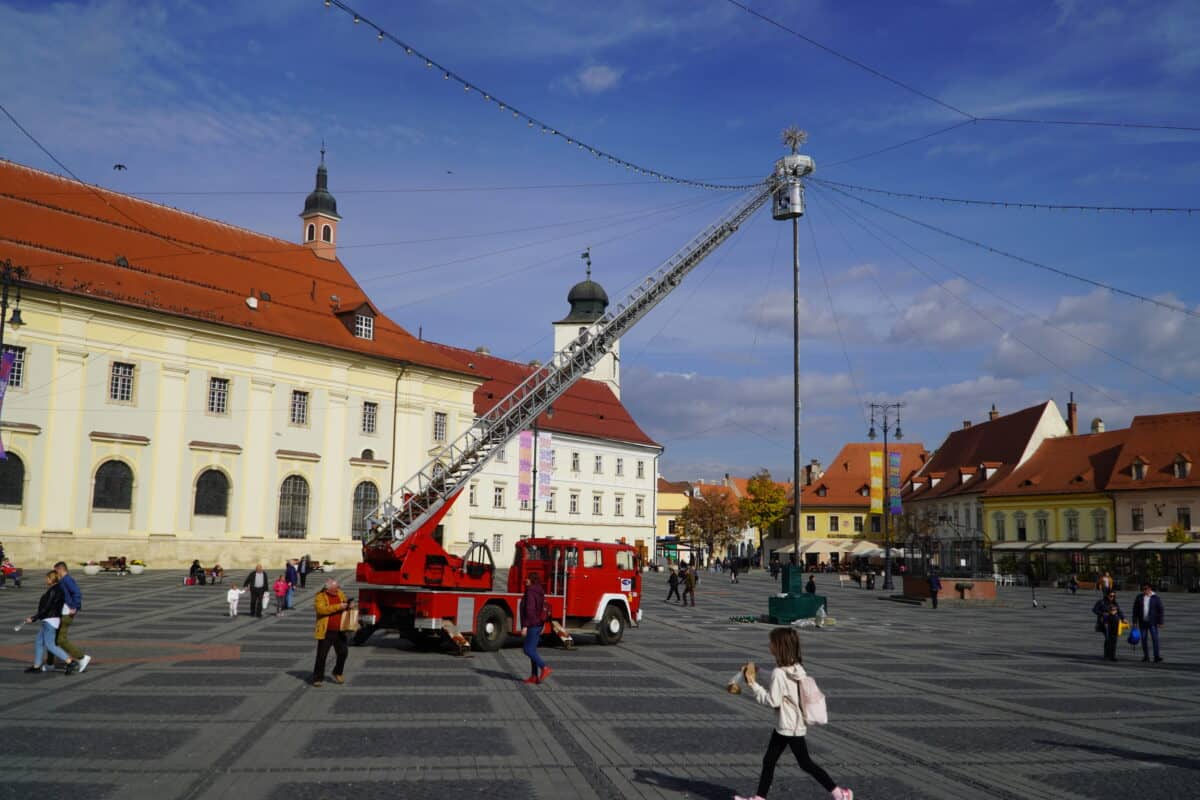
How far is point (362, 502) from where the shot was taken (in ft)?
182

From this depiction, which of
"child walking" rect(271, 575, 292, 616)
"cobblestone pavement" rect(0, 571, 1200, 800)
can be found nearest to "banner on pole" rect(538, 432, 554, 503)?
"child walking" rect(271, 575, 292, 616)

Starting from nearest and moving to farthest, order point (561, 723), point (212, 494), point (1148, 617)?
point (561, 723)
point (1148, 617)
point (212, 494)

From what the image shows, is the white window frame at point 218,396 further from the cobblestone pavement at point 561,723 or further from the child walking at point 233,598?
the cobblestone pavement at point 561,723

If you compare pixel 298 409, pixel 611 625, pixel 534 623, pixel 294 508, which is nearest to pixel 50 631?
pixel 534 623

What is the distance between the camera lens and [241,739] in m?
10.3

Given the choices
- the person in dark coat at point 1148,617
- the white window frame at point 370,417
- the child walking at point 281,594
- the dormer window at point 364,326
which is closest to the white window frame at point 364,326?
the dormer window at point 364,326

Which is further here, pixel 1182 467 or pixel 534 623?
pixel 1182 467

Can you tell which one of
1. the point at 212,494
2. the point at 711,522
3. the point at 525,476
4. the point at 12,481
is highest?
the point at 525,476

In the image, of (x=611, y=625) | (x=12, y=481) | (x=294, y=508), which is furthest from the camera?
(x=294, y=508)

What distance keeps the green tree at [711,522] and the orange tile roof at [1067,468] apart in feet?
103

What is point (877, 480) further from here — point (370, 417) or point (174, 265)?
point (174, 265)

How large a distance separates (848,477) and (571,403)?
38.2 m

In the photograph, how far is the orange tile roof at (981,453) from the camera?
250 feet

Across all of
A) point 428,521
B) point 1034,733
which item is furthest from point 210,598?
point 1034,733
